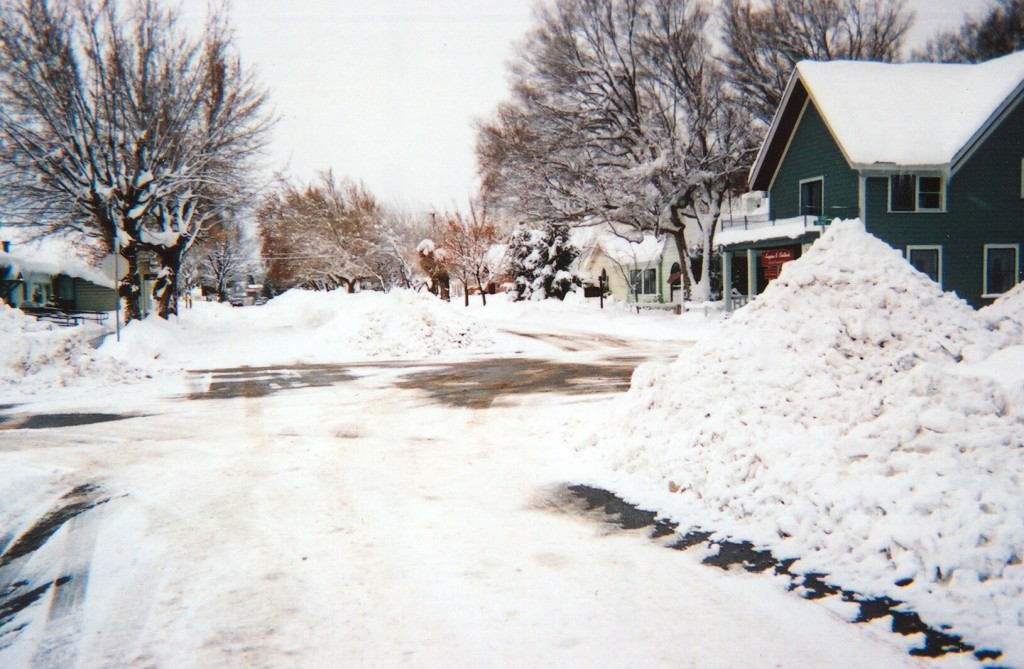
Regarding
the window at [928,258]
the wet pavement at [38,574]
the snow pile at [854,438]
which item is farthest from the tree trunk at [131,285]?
the window at [928,258]

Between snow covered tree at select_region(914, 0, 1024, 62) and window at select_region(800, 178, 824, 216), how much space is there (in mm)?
12334

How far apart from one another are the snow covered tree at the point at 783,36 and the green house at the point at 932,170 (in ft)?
27.2

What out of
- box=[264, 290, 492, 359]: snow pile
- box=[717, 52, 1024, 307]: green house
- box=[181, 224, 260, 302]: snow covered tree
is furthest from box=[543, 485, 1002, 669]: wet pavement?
box=[181, 224, 260, 302]: snow covered tree

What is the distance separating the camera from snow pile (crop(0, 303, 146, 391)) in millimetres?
13586

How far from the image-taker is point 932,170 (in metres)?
22.4

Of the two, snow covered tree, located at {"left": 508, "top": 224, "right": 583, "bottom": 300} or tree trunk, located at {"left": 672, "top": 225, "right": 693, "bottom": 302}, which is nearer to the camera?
tree trunk, located at {"left": 672, "top": 225, "right": 693, "bottom": 302}

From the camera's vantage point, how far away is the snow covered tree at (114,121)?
854 inches

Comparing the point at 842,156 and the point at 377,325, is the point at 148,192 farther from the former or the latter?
the point at 842,156

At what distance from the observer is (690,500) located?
5516 millimetres

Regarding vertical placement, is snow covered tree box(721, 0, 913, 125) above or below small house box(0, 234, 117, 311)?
above

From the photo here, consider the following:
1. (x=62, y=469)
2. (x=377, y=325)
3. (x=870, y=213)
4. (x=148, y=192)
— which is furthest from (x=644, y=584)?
(x=148, y=192)

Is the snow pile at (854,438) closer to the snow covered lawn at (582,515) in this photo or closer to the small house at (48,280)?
the snow covered lawn at (582,515)

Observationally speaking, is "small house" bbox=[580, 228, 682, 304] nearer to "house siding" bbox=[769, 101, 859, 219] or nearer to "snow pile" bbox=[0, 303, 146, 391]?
"house siding" bbox=[769, 101, 859, 219]

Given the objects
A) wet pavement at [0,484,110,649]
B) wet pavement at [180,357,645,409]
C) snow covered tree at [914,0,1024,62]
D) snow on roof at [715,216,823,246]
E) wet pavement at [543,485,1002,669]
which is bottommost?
wet pavement at [543,485,1002,669]
